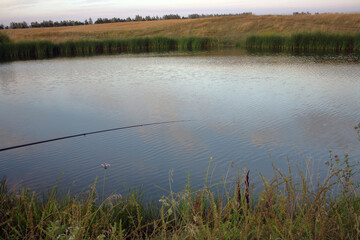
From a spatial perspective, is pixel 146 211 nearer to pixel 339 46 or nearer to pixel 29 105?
pixel 29 105

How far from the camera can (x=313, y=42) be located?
582 inches

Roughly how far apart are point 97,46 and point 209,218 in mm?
17541

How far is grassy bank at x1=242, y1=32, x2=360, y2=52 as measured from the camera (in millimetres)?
14125

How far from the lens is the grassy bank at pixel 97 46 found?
15930mm

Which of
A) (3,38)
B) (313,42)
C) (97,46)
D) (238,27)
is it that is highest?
(238,27)

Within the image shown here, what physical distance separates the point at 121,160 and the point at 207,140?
3.18 ft

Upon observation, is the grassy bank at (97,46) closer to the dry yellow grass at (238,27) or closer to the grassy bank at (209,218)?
the dry yellow grass at (238,27)

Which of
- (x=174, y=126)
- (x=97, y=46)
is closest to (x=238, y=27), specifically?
(x=97, y=46)

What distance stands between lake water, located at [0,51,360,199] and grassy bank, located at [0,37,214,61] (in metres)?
8.86

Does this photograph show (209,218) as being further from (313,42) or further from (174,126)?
(313,42)

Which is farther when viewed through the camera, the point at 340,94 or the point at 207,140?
the point at 340,94

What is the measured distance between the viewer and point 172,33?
93.8 ft

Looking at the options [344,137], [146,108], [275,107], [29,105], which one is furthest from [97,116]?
[344,137]

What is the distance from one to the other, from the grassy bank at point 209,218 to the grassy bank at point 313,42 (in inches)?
533
